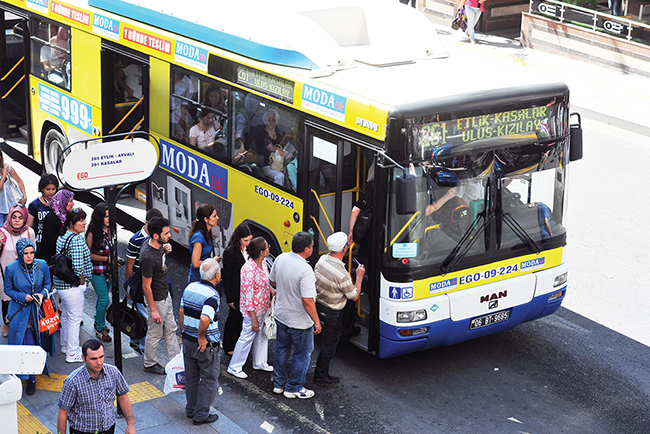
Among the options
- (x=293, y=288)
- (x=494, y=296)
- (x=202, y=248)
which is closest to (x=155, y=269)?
(x=202, y=248)

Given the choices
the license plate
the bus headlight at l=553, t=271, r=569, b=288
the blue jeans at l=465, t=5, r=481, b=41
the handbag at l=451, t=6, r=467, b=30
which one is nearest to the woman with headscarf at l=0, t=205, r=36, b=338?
the license plate

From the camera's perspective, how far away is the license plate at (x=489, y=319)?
27.5 ft

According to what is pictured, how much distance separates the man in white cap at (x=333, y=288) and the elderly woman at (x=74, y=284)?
2.23 meters

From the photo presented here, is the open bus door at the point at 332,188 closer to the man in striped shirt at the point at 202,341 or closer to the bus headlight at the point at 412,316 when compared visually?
the bus headlight at the point at 412,316

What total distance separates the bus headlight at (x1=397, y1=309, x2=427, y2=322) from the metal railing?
15.2m

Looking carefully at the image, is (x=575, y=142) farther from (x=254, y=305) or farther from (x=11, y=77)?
(x=11, y=77)

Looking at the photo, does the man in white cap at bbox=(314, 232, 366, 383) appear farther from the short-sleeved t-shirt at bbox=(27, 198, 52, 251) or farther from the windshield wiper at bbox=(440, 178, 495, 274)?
the short-sleeved t-shirt at bbox=(27, 198, 52, 251)

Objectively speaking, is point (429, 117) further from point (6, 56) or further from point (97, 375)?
point (6, 56)

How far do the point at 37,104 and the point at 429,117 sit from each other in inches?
310

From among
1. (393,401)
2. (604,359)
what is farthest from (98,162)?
(604,359)

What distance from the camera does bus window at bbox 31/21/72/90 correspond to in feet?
40.7

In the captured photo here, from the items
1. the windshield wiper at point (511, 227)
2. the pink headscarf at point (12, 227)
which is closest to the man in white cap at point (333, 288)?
the windshield wiper at point (511, 227)

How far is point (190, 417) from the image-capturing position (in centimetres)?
759

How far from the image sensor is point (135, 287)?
8188 millimetres
